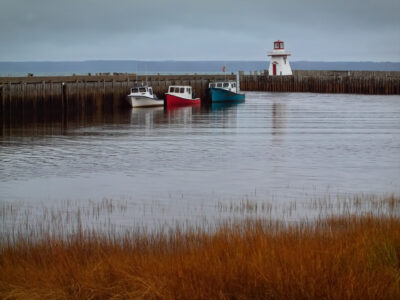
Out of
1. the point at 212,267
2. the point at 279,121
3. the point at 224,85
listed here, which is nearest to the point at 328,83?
the point at 224,85

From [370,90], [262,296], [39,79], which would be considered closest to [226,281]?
[262,296]

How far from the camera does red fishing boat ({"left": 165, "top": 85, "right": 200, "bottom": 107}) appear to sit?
76.9 m

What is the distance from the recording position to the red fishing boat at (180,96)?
76.9m

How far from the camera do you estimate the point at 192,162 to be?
30.7m

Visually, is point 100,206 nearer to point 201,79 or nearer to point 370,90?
point 201,79

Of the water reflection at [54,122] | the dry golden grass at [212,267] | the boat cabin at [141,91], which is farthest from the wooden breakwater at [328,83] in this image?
the dry golden grass at [212,267]

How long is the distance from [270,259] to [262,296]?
1292 mm

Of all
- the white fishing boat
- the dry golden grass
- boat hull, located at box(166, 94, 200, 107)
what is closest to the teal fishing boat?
boat hull, located at box(166, 94, 200, 107)

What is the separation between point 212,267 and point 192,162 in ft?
65.4

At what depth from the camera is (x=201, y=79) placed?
281ft

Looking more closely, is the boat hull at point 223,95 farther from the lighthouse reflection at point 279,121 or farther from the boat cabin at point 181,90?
the lighthouse reflection at point 279,121

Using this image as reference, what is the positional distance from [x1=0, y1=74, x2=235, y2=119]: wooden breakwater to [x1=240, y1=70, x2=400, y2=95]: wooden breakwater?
39008 millimetres

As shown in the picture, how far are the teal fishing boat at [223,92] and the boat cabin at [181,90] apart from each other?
4.02 m

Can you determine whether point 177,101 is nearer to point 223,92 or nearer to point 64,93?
point 223,92
